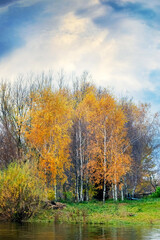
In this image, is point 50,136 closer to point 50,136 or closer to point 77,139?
point 50,136

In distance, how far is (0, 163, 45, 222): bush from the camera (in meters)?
17.6

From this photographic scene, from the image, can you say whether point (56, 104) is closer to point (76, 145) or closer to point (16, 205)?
point (76, 145)

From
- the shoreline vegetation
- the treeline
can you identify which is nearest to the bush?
the shoreline vegetation

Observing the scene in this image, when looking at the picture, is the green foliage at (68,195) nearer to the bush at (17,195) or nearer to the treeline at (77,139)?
the treeline at (77,139)

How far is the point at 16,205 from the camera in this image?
58.3 feet

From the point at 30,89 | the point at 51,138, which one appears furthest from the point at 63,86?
the point at 51,138

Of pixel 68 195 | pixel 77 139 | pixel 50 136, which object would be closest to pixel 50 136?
pixel 50 136

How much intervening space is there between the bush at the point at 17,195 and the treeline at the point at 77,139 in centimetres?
779

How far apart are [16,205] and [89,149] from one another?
16.1 m

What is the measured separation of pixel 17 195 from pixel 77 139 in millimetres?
17631

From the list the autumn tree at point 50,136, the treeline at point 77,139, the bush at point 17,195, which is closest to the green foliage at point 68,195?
the treeline at point 77,139

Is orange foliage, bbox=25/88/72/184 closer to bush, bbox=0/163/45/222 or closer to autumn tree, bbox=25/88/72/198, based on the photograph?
autumn tree, bbox=25/88/72/198

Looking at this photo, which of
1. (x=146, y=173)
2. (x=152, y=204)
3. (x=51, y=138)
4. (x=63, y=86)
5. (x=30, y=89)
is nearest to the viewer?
(x=152, y=204)

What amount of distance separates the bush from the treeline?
307 inches
